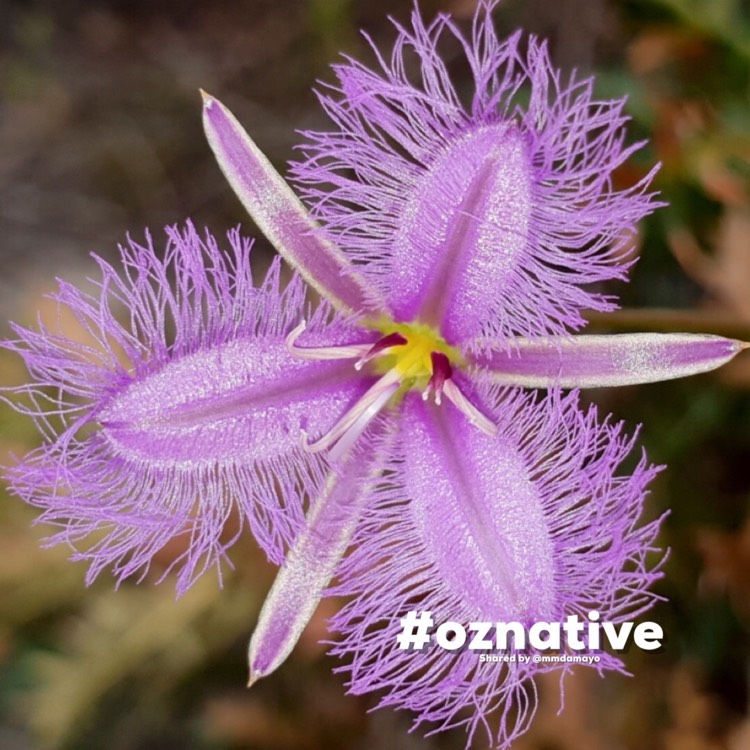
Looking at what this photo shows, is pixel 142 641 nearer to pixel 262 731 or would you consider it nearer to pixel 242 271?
pixel 262 731

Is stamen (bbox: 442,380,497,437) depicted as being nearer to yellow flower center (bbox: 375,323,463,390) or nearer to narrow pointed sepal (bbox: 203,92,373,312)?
yellow flower center (bbox: 375,323,463,390)

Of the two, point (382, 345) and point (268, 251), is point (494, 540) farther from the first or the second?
point (268, 251)

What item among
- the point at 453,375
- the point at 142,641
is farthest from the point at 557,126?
the point at 142,641

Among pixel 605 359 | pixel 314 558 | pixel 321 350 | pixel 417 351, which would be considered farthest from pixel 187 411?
pixel 605 359

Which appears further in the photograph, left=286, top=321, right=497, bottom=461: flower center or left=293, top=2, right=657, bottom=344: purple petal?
left=286, top=321, right=497, bottom=461: flower center

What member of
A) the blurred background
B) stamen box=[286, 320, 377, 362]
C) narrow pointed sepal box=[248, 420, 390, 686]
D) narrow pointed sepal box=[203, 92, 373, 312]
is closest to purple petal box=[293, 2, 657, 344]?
narrow pointed sepal box=[203, 92, 373, 312]

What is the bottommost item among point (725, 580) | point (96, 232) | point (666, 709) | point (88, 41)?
point (666, 709)

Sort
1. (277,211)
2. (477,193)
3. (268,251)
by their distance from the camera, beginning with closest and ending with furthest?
1. (477,193)
2. (277,211)
3. (268,251)
